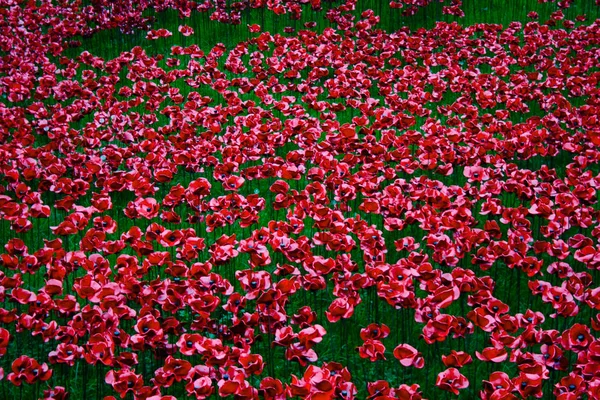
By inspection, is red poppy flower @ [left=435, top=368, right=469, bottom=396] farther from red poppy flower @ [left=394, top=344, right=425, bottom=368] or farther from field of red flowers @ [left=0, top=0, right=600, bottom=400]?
red poppy flower @ [left=394, top=344, right=425, bottom=368]

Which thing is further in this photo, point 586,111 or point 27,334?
point 586,111

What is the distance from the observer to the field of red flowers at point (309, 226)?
338 centimetres

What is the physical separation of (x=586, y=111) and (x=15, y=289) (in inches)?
208

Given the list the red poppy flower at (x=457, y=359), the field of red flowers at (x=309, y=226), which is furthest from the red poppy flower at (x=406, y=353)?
the red poppy flower at (x=457, y=359)

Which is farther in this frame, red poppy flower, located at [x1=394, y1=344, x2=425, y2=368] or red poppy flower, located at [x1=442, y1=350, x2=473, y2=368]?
red poppy flower, located at [x1=394, y1=344, x2=425, y2=368]

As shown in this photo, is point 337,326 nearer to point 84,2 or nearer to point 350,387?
point 350,387

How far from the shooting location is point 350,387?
299 cm

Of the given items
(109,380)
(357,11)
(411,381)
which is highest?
(357,11)

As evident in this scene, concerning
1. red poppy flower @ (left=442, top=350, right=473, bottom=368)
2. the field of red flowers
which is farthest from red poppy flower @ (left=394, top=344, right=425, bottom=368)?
red poppy flower @ (left=442, top=350, right=473, bottom=368)

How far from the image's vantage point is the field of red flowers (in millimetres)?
3383

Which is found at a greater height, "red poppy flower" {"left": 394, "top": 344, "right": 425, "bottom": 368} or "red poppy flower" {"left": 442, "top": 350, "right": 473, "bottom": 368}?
"red poppy flower" {"left": 442, "top": 350, "right": 473, "bottom": 368}

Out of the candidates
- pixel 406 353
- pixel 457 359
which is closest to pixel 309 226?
pixel 406 353

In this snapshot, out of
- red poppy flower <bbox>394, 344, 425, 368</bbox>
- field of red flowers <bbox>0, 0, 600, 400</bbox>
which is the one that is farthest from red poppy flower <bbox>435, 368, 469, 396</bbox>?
red poppy flower <bbox>394, 344, 425, 368</bbox>

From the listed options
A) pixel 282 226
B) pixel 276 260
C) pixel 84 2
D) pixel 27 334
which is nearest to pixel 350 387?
pixel 282 226
